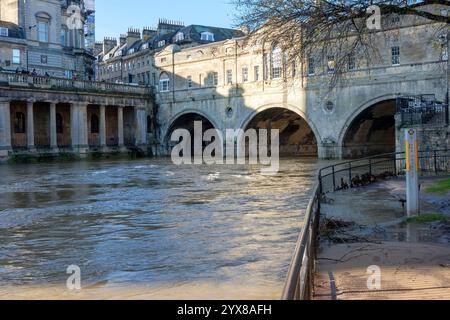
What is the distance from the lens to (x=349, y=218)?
1084 cm

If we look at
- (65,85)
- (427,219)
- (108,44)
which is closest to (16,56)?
(65,85)

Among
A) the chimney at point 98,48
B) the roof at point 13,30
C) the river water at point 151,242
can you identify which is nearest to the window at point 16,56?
the roof at point 13,30

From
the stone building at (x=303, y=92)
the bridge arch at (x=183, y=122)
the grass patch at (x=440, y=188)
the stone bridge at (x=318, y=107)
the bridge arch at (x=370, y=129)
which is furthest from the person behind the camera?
the bridge arch at (x=183, y=122)

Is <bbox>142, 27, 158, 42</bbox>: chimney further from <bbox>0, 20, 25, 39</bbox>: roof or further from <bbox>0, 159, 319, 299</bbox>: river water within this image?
<bbox>0, 159, 319, 299</bbox>: river water

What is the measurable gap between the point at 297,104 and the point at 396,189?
2567 centimetres

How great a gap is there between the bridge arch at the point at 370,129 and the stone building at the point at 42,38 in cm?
2932

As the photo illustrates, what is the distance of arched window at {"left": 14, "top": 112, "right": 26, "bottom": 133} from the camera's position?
149 feet

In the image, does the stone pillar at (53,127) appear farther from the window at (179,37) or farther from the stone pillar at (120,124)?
the window at (179,37)

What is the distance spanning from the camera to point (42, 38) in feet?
171

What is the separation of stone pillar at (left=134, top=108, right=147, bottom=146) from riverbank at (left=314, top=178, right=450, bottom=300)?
132 feet

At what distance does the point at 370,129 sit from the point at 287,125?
9508 millimetres

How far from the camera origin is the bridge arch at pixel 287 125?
43.6 m

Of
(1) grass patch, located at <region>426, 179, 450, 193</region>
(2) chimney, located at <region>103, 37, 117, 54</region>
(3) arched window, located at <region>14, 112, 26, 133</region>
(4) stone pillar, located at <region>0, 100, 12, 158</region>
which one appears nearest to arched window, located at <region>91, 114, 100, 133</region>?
(3) arched window, located at <region>14, 112, 26, 133</region>
